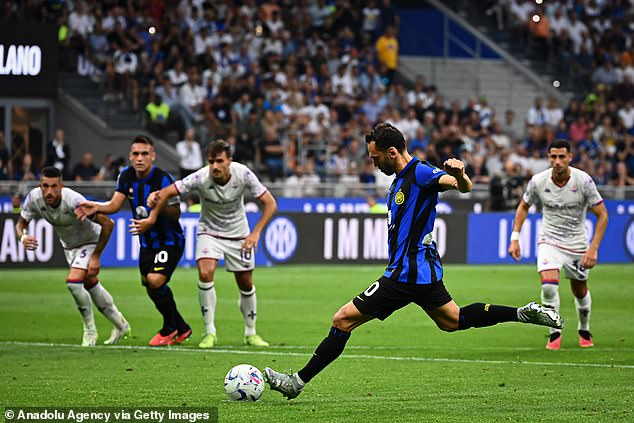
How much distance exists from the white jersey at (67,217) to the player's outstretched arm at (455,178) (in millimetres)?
5540

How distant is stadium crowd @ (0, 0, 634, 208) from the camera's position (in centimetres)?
2927

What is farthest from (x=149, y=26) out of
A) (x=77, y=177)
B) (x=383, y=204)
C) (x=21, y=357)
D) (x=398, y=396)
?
(x=398, y=396)

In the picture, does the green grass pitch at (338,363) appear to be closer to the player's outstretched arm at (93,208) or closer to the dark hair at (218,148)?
the player's outstretched arm at (93,208)

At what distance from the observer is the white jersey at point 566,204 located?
43.4ft

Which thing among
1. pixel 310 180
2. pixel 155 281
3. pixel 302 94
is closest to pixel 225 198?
pixel 155 281

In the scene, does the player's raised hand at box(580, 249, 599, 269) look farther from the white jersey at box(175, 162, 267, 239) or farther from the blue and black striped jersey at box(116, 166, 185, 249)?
the blue and black striped jersey at box(116, 166, 185, 249)

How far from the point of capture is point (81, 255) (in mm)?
13391

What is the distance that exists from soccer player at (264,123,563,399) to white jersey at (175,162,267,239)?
4.19m

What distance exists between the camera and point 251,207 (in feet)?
83.6

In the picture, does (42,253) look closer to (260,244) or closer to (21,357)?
(260,244)

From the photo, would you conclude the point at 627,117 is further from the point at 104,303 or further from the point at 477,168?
the point at 104,303

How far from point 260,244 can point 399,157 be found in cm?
1611

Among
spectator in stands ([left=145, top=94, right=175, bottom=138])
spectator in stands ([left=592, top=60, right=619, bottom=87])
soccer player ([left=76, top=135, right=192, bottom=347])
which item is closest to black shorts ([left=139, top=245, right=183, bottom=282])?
soccer player ([left=76, top=135, right=192, bottom=347])

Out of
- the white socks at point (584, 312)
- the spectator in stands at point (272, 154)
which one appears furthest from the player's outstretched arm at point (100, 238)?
the spectator in stands at point (272, 154)
